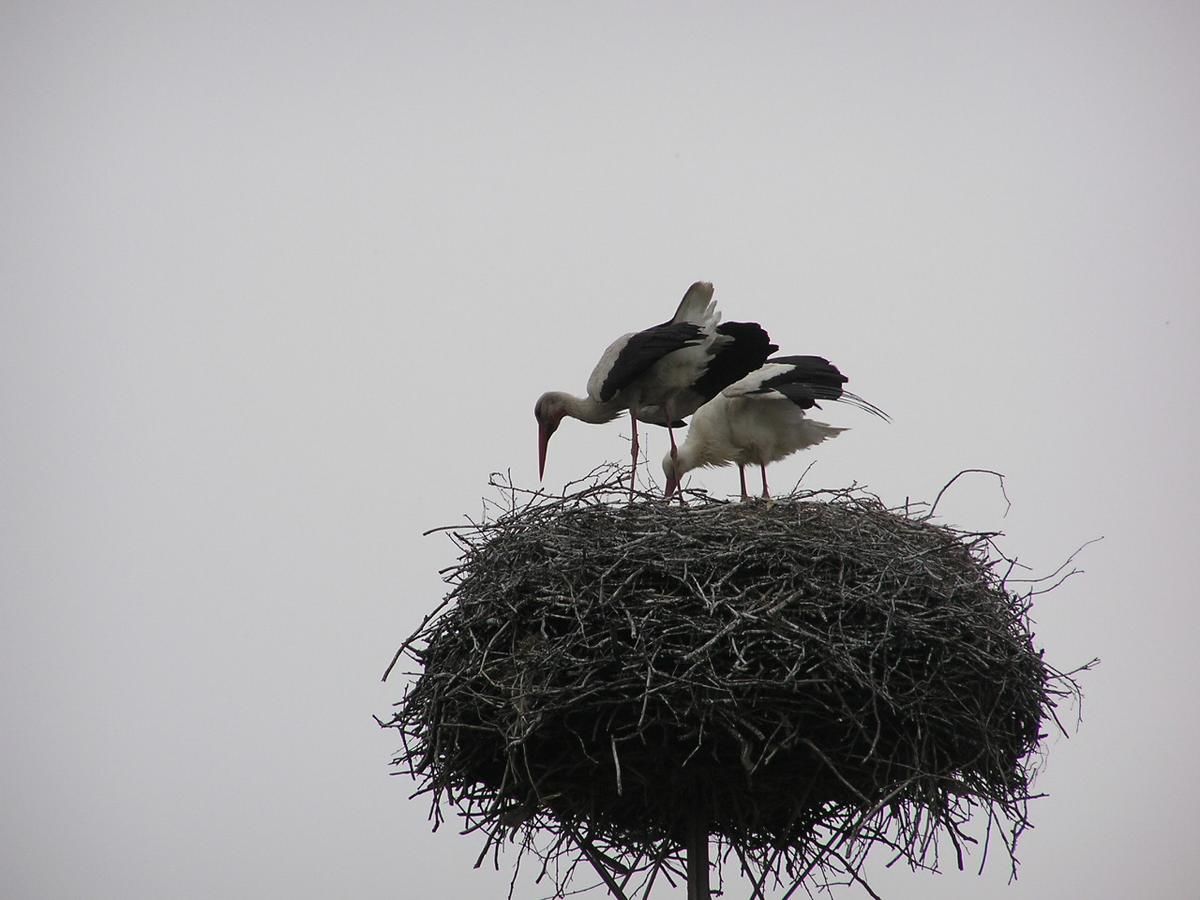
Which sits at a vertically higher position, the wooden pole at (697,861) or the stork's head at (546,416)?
the stork's head at (546,416)

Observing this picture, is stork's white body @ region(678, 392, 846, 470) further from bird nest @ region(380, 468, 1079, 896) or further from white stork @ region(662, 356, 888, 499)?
bird nest @ region(380, 468, 1079, 896)

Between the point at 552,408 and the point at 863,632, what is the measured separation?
316cm

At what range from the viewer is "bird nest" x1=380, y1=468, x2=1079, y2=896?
16.9 feet

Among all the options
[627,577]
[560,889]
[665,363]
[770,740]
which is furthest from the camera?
[665,363]

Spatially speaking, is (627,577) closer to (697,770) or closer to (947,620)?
(697,770)

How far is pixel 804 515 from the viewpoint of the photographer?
A: 5.98 m

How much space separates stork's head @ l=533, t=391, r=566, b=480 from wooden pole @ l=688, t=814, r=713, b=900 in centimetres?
285

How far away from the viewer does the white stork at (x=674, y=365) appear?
7.34 metres

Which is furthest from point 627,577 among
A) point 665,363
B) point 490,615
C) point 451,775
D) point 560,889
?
point 665,363

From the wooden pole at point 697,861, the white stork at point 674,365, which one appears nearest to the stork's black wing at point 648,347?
the white stork at point 674,365

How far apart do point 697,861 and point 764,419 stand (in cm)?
285

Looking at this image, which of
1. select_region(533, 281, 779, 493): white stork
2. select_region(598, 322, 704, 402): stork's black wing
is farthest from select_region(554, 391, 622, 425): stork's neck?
select_region(598, 322, 704, 402): stork's black wing

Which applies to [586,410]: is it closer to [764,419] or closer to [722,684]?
[764,419]

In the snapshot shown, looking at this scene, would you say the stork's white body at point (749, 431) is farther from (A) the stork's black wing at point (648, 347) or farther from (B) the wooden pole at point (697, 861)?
(B) the wooden pole at point (697, 861)
